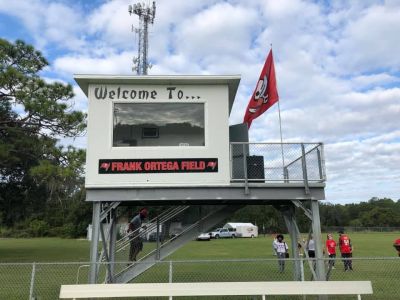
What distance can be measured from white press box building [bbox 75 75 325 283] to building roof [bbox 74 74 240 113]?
0.09 feet

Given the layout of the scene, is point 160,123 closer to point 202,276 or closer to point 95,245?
point 95,245

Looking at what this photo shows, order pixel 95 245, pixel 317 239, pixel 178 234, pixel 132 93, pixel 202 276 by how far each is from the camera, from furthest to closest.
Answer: pixel 202 276, pixel 178 234, pixel 132 93, pixel 317 239, pixel 95 245

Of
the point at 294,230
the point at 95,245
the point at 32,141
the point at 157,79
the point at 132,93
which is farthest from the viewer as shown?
the point at 32,141

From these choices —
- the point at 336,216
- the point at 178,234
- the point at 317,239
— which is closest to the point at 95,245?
the point at 178,234

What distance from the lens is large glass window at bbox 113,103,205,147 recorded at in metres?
12.2

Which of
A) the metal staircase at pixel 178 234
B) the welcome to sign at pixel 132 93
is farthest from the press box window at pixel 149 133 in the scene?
the metal staircase at pixel 178 234

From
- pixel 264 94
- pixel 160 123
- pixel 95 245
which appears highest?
pixel 264 94

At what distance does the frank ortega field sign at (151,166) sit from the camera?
11.6m

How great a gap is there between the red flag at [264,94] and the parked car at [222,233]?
5834cm

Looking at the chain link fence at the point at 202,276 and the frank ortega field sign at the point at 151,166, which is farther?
the chain link fence at the point at 202,276

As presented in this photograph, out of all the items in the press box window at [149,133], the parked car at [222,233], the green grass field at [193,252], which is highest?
the press box window at [149,133]

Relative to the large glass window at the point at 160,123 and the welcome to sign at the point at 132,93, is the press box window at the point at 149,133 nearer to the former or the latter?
the large glass window at the point at 160,123

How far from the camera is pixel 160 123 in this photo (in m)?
12.4

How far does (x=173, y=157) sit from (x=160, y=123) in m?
1.24
